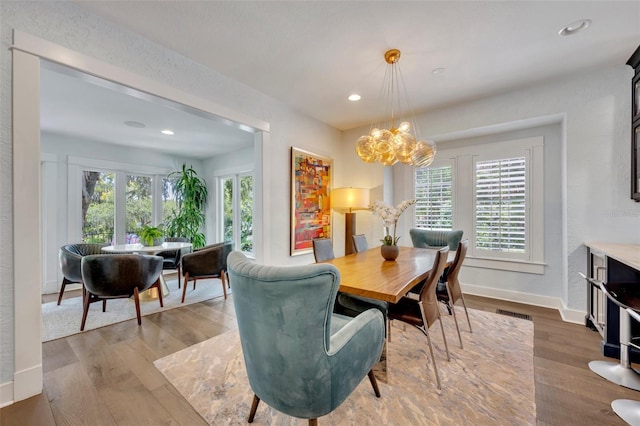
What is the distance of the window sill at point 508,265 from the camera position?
11.1 feet

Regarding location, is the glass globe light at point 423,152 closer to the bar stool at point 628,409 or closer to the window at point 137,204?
the bar stool at point 628,409

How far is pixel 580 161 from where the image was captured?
2816 millimetres

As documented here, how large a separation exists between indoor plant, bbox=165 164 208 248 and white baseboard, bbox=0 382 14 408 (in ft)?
13.3

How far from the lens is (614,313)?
2182 millimetres

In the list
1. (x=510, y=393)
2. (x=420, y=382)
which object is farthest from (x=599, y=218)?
(x=420, y=382)

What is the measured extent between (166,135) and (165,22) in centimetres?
277

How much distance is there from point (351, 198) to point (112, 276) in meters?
2.99

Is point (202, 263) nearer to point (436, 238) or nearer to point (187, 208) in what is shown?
point (187, 208)

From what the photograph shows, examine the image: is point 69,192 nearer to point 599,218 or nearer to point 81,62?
point 81,62

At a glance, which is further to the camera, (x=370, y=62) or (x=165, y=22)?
(x=370, y=62)

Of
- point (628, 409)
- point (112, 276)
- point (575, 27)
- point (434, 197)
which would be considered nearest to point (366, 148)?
point (575, 27)

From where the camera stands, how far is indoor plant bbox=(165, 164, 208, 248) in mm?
5578

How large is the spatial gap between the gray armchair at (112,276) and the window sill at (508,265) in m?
4.15

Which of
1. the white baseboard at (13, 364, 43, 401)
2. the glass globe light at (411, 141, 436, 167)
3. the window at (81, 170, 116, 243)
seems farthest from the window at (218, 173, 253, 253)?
the white baseboard at (13, 364, 43, 401)
